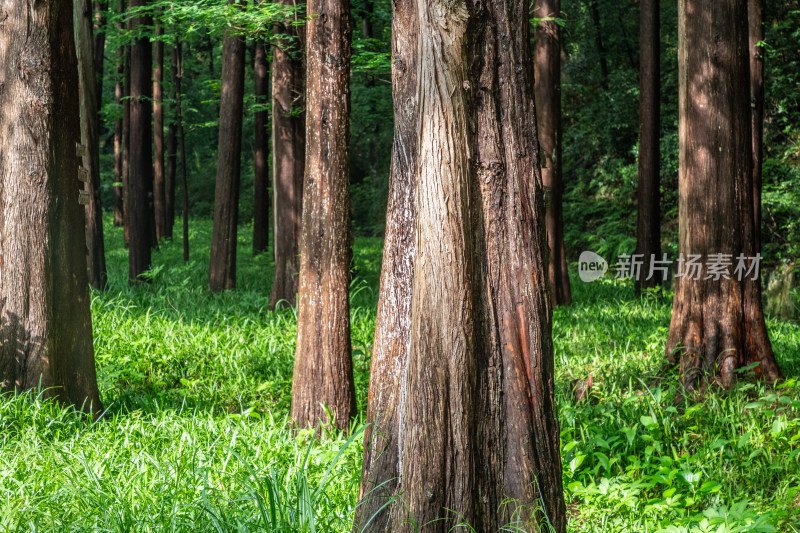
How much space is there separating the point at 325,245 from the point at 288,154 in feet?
19.3

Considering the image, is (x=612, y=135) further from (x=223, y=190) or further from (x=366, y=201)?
(x=223, y=190)

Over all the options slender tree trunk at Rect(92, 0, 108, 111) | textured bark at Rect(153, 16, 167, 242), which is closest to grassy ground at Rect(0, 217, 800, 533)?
textured bark at Rect(153, 16, 167, 242)

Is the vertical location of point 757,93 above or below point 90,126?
above

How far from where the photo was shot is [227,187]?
39.3 ft

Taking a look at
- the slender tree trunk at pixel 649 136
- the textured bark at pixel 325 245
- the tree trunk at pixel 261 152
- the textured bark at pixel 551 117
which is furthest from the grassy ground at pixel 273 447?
the tree trunk at pixel 261 152

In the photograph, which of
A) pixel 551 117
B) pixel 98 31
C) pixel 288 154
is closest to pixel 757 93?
pixel 551 117

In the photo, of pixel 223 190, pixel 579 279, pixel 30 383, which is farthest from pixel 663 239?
pixel 30 383

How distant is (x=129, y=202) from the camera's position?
13.0 metres

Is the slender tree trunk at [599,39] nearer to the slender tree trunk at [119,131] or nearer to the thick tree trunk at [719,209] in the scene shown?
the slender tree trunk at [119,131]

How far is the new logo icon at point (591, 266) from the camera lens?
1784 centimetres

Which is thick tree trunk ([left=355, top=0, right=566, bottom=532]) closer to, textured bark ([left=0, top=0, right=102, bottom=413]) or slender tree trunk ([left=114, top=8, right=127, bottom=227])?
textured bark ([left=0, top=0, right=102, bottom=413])

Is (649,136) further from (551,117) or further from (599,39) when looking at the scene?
(599,39)

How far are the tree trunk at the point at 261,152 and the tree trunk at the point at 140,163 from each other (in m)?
2.18

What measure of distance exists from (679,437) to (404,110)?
12.0 feet
